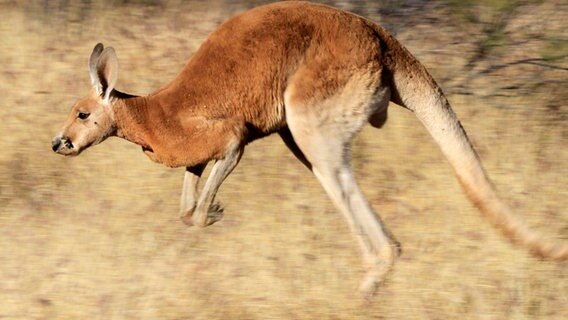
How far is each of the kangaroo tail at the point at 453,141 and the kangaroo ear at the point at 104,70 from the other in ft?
4.67

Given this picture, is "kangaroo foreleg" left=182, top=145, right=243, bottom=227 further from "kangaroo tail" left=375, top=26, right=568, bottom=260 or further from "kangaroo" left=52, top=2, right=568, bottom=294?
"kangaroo tail" left=375, top=26, right=568, bottom=260

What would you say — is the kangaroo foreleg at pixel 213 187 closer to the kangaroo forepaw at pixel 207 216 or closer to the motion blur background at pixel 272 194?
the kangaroo forepaw at pixel 207 216

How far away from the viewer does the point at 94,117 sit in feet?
Result: 21.6

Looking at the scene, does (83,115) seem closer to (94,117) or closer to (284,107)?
(94,117)

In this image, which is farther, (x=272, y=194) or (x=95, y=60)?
(x=272, y=194)

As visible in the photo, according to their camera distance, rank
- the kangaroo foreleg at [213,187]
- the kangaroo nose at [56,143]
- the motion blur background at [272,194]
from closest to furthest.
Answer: the kangaroo foreleg at [213,187] → the kangaroo nose at [56,143] → the motion blur background at [272,194]

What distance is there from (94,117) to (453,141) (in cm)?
192

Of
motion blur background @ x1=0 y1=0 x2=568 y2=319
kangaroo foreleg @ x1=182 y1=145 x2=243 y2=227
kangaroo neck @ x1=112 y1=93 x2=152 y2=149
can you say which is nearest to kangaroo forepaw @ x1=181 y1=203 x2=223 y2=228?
kangaroo foreleg @ x1=182 y1=145 x2=243 y2=227

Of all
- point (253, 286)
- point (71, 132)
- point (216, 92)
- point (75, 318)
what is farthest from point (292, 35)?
point (75, 318)

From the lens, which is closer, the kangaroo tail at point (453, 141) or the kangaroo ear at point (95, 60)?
the kangaroo ear at point (95, 60)

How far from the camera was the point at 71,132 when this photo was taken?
6586 millimetres

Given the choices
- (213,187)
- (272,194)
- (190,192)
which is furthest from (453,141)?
(272,194)

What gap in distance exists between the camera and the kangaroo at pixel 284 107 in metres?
6.47

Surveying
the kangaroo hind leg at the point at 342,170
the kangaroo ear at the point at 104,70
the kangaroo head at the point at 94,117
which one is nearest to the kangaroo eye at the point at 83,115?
the kangaroo head at the point at 94,117
